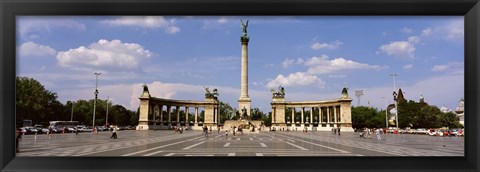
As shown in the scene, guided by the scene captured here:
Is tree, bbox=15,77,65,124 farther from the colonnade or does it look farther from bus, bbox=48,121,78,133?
the colonnade

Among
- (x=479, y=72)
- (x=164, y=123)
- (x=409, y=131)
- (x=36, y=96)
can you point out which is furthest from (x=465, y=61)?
(x=164, y=123)

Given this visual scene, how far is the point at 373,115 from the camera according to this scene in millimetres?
93812

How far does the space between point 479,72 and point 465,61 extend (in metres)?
0.37

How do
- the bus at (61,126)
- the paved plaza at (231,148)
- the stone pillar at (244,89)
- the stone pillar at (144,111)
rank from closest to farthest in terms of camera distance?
the paved plaza at (231,148) < the bus at (61,126) < the stone pillar at (144,111) < the stone pillar at (244,89)

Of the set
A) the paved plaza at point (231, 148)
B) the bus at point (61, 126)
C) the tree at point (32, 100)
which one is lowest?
the bus at point (61, 126)

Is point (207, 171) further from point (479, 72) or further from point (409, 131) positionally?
point (409, 131)

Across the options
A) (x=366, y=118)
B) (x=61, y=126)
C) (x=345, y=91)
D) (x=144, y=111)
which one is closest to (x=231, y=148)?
(x=61, y=126)

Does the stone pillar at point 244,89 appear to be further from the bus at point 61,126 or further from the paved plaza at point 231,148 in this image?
the paved plaza at point 231,148
